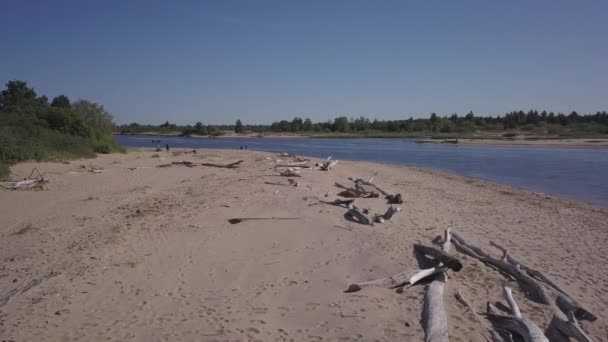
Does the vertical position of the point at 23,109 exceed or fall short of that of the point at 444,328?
it exceeds it

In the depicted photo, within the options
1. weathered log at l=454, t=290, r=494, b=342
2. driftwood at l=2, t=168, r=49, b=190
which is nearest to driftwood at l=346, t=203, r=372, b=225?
weathered log at l=454, t=290, r=494, b=342

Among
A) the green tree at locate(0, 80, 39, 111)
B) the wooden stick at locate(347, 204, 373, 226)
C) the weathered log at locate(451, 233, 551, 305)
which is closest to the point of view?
the weathered log at locate(451, 233, 551, 305)

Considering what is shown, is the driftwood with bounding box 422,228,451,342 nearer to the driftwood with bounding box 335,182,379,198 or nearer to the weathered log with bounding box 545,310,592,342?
the weathered log with bounding box 545,310,592,342

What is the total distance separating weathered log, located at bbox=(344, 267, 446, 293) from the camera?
574 centimetres

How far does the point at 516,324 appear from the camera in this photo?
4871 mm

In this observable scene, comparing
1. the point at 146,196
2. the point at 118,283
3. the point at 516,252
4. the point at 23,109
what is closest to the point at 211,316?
the point at 118,283

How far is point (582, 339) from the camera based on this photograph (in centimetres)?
464

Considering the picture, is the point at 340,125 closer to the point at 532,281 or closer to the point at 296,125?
the point at 296,125

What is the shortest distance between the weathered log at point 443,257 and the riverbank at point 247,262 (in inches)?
5.0

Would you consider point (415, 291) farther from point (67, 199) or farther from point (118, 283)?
point (67, 199)

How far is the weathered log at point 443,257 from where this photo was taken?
669 centimetres

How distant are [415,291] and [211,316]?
8.87 ft

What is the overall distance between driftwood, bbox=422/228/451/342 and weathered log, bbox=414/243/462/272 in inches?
21.9

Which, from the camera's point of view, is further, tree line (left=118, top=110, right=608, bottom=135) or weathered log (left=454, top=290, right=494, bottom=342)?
tree line (left=118, top=110, right=608, bottom=135)
